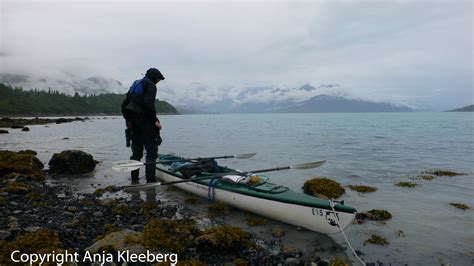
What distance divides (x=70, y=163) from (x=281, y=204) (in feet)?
38.1

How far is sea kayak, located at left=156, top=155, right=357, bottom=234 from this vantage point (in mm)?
7121

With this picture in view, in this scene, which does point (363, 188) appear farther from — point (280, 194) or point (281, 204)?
point (281, 204)

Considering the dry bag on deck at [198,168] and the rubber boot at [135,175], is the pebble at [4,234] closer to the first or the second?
the dry bag on deck at [198,168]

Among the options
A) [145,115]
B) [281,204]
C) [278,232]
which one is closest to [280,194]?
[281,204]

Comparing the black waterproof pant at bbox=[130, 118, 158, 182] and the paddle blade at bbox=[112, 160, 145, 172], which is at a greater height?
the black waterproof pant at bbox=[130, 118, 158, 182]

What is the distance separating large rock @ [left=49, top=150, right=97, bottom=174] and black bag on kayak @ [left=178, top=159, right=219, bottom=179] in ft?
22.3

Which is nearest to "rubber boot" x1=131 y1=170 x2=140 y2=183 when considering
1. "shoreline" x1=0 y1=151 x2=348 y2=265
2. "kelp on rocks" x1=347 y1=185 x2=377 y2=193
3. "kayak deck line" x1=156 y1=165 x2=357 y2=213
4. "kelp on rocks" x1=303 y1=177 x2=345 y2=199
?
"shoreline" x1=0 y1=151 x2=348 y2=265

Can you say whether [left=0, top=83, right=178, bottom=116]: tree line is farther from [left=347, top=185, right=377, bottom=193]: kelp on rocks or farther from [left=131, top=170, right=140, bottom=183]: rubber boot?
[left=347, top=185, right=377, bottom=193]: kelp on rocks

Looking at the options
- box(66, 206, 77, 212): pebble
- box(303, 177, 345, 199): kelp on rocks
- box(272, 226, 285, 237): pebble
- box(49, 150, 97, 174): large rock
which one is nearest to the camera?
box(272, 226, 285, 237): pebble

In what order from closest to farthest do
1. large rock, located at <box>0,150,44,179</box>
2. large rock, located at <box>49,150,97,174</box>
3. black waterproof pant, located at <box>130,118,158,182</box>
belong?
1. black waterproof pant, located at <box>130,118,158,182</box>
2. large rock, located at <box>0,150,44,179</box>
3. large rock, located at <box>49,150,97,174</box>

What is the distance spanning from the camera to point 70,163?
15.3 metres

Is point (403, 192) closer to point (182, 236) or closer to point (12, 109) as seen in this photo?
point (182, 236)

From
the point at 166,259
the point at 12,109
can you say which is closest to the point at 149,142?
the point at 166,259

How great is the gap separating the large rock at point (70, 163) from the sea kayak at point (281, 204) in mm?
7560
